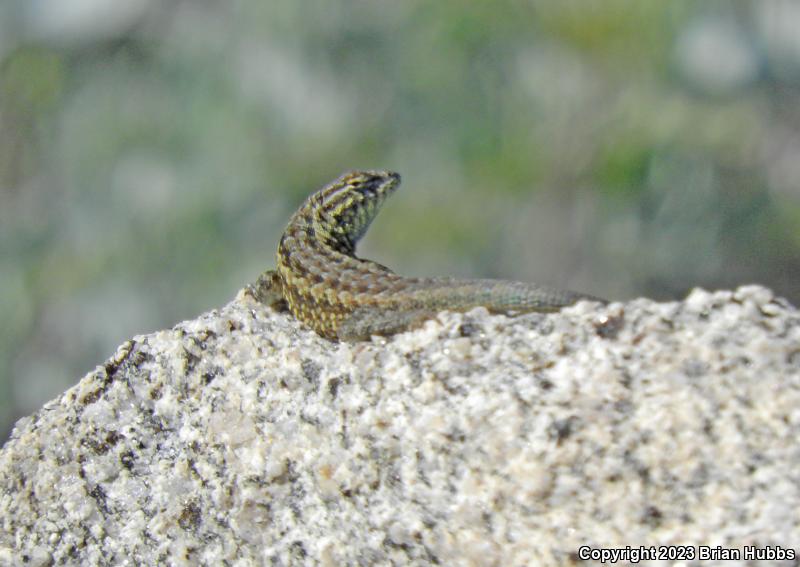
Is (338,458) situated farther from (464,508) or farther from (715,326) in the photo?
(715,326)

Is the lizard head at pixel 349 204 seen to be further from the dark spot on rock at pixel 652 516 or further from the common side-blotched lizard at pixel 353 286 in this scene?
the dark spot on rock at pixel 652 516

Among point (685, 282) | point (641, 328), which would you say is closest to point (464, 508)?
point (641, 328)

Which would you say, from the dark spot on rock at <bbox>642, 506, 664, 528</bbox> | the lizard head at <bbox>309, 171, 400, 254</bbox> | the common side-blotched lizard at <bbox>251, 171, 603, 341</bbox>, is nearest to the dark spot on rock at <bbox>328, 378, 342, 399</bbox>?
the common side-blotched lizard at <bbox>251, 171, 603, 341</bbox>

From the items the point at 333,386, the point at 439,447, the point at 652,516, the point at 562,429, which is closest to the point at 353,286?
the point at 333,386

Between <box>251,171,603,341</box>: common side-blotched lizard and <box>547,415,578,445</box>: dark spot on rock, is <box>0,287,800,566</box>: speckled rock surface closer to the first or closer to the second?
<box>547,415,578,445</box>: dark spot on rock

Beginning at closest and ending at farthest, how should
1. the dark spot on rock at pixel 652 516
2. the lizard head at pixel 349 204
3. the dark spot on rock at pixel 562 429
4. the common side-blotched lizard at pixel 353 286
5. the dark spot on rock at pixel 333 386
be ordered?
the dark spot on rock at pixel 652 516, the dark spot on rock at pixel 562 429, the dark spot on rock at pixel 333 386, the common side-blotched lizard at pixel 353 286, the lizard head at pixel 349 204

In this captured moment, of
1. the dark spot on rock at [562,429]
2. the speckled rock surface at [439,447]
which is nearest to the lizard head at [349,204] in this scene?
the speckled rock surface at [439,447]
